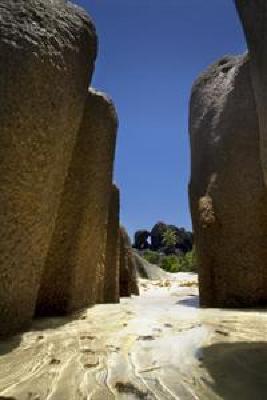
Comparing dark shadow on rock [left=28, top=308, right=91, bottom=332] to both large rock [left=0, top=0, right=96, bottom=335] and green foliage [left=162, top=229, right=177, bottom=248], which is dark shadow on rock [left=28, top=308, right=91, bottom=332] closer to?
large rock [left=0, top=0, right=96, bottom=335]

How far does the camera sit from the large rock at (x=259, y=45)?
253 centimetres

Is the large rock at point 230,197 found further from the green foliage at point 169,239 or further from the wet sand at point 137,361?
the green foliage at point 169,239

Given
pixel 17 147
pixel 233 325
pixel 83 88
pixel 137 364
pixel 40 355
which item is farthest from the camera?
pixel 83 88

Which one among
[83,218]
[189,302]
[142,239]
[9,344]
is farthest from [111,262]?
[142,239]

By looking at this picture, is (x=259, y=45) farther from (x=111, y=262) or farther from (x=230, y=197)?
(x=111, y=262)

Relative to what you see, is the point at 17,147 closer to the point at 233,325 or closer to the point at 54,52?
the point at 54,52

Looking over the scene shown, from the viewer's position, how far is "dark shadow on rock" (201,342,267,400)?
1678 mm

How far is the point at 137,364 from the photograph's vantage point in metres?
2.14

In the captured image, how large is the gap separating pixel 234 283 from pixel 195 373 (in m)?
3.99

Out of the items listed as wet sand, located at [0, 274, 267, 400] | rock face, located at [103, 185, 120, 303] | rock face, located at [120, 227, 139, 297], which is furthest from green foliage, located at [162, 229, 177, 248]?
wet sand, located at [0, 274, 267, 400]

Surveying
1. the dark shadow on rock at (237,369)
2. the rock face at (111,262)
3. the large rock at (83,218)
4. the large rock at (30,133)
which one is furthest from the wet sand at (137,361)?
the rock face at (111,262)


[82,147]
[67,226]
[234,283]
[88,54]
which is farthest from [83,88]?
[234,283]

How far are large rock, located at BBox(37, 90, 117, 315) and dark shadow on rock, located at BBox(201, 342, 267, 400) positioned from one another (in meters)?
2.09

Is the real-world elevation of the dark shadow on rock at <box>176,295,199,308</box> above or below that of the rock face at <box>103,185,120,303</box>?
below
